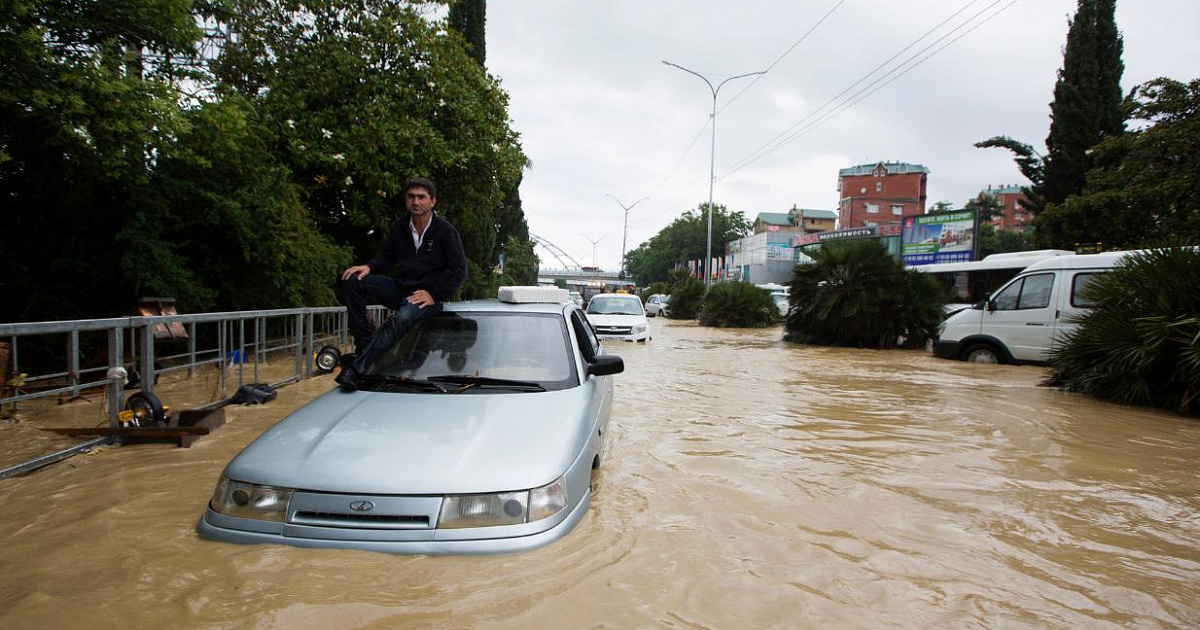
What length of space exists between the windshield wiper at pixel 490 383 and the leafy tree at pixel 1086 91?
105 feet

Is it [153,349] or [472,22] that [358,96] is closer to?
[153,349]

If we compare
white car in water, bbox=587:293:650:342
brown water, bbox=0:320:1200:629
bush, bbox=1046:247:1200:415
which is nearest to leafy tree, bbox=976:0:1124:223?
white car in water, bbox=587:293:650:342

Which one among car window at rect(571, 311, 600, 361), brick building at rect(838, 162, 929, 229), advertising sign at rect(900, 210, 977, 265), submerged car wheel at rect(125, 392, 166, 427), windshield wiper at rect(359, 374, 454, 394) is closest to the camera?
windshield wiper at rect(359, 374, 454, 394)

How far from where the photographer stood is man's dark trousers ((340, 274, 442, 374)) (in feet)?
13.6

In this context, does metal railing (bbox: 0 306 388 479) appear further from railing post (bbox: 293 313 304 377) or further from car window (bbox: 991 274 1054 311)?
car window (bbox: 991 274 1054 311)

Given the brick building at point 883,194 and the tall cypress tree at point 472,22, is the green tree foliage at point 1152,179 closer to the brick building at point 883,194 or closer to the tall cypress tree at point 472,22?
the tall cypress tree at point 472,22

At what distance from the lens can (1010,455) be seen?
18.0ft

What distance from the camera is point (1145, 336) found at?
7570mm

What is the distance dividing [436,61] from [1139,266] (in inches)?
501

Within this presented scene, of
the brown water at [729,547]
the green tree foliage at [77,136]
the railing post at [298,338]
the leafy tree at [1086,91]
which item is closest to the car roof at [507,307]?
the brown water at [729,547]

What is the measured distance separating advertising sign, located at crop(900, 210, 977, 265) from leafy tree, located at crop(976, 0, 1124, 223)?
11.0 meters

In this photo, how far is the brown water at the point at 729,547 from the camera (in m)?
2.54

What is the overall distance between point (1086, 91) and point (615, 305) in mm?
24976

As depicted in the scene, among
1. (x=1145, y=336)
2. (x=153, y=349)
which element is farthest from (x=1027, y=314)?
(x=153, y=349)
